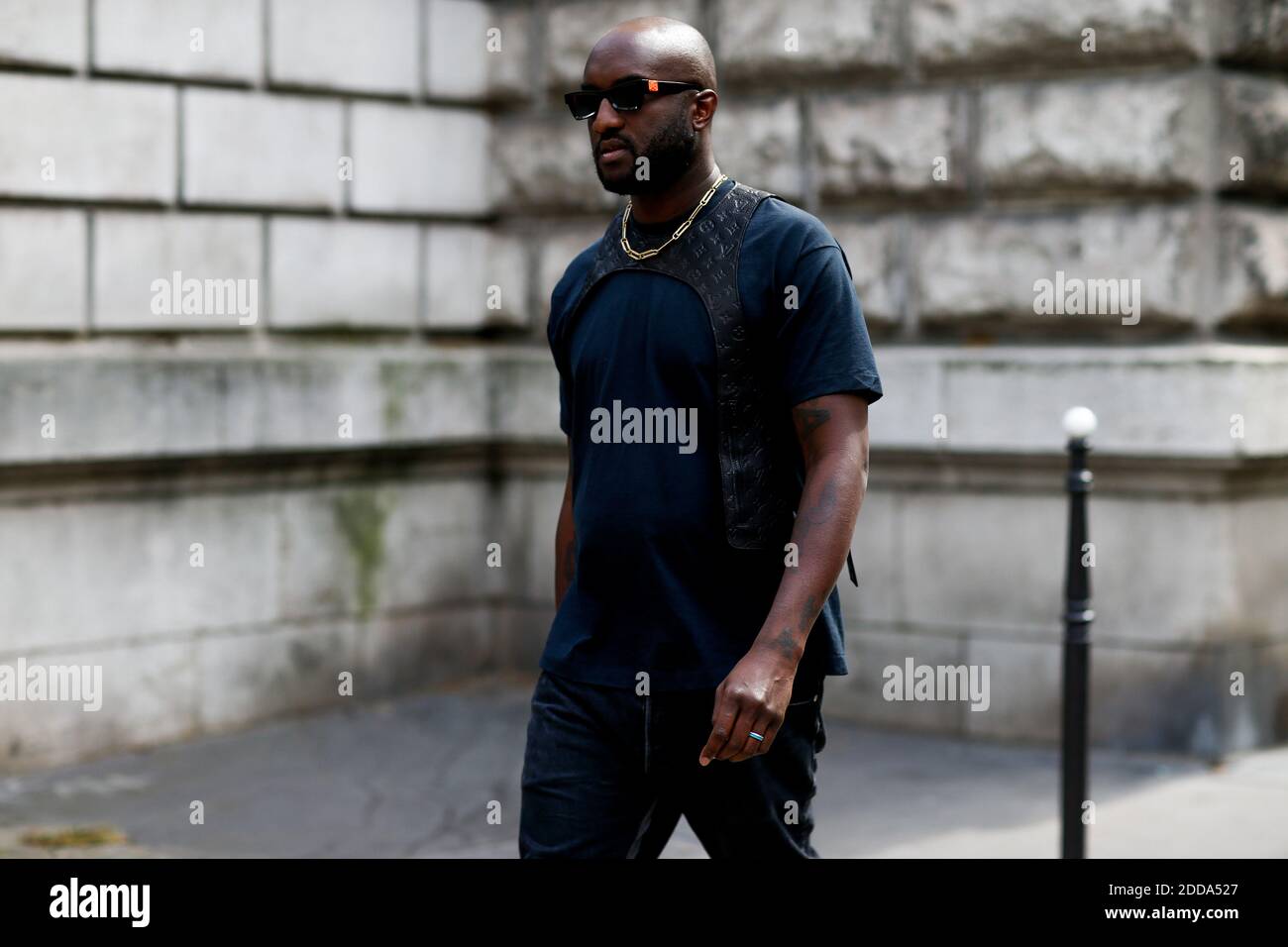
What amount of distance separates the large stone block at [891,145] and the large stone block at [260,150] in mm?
2071

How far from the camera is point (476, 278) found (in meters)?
9.36

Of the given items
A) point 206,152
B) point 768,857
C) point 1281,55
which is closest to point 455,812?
point 206,152

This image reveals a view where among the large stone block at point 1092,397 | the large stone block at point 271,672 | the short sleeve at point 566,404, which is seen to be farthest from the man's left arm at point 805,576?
the large stone block at point 271,672

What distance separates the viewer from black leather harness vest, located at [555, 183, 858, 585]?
357 centimetres

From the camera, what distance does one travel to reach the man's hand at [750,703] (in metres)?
3.37

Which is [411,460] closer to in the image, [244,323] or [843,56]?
[244,323]

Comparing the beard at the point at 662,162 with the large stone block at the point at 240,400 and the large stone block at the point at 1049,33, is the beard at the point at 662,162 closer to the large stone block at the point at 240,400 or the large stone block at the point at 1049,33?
the large stone block at the point at 240,400

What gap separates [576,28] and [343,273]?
1547 millimetres

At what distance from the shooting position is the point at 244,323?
27.1ft

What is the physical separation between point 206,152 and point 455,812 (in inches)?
115

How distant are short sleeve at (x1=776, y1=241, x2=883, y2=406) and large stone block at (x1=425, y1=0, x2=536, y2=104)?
5.82 meters

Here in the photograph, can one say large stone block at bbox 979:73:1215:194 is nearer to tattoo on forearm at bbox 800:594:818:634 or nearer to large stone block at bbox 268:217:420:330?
large stone block at bbox 268:217:420:330

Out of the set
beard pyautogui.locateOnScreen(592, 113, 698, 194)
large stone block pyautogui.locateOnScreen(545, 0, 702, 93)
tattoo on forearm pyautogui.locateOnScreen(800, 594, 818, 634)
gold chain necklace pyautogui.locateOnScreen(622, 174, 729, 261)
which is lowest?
tattoo on forearm pyautogui.locateOnScreen(800, 594, 818, 634)

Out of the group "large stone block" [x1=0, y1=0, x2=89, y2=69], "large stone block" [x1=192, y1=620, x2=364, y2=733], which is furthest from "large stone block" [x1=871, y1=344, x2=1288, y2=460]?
"large stone block" [x1=0, y1=0, x2=89, y2=69]
